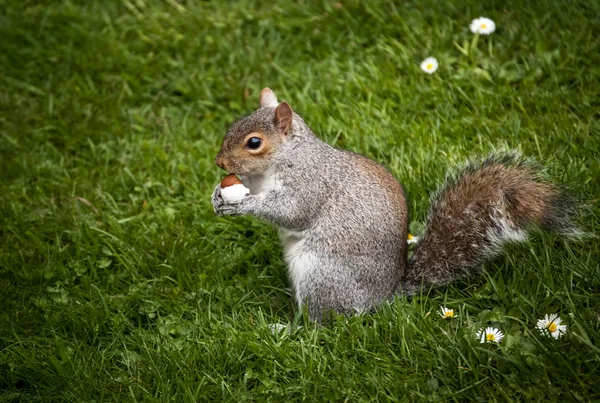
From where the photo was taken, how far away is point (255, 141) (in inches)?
96.6

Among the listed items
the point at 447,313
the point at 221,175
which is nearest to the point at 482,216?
the point at 447,313

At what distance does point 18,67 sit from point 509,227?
2.96 m

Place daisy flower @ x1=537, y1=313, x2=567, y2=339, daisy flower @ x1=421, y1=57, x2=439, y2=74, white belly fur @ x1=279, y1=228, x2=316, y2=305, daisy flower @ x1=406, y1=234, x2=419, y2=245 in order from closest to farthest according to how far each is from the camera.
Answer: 1. daisy flower @ x1=537, y1=313, x2=567, y2=339
2. white belly fur @ x1=279, y1=228, x2=316, y2=305
3. daisy flower @ x1=406, y1=234, x2=419, y2=245
4. daisy flower @ x1=421, y1=57, x2=439, y2=74

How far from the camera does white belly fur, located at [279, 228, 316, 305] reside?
241 centimetres

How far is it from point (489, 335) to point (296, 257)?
0.68 metres

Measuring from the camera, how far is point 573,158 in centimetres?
272

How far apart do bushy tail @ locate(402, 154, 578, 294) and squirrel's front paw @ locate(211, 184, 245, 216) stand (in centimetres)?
61

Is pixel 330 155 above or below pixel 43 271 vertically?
above

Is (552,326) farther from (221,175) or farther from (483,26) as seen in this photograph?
(483,26)

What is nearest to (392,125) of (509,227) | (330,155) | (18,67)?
(330,155)

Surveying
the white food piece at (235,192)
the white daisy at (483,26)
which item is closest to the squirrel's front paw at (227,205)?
the white food piece at (235,192)

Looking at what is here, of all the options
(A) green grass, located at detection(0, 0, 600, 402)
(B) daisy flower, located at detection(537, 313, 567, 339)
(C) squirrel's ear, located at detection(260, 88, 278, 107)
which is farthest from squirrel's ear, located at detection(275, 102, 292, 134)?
(B) daisy flower, located at detection(537, 313, 567, 339)

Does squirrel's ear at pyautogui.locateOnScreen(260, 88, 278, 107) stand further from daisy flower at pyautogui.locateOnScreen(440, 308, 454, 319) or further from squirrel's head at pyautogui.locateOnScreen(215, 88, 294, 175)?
daisy flower at pyautogui.locateOnScreen(440, 308, 454, 319)

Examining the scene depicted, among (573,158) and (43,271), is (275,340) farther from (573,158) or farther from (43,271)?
(573,158)
